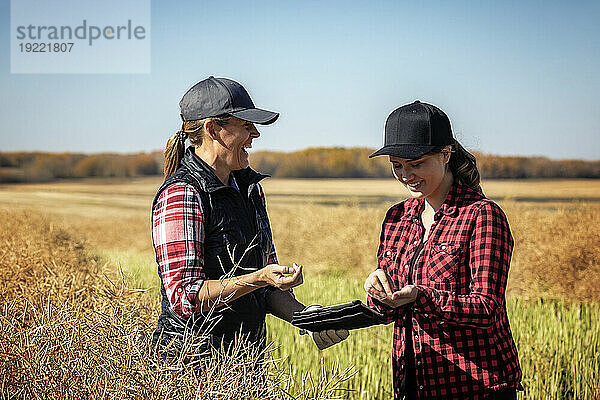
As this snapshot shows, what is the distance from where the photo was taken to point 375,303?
260 cm

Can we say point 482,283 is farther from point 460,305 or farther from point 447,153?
point 447,153

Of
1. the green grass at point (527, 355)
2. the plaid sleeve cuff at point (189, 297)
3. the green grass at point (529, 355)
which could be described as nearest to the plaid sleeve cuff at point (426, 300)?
the plaid sleeve cuff at point (189, 297)

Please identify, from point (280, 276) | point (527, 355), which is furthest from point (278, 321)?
point (280, 276)

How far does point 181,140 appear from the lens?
279 centimetres

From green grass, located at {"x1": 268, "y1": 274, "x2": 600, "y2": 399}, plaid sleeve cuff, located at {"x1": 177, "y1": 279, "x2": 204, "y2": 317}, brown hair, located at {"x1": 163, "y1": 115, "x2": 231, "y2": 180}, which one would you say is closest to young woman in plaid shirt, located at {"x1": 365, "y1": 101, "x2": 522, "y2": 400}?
plaid sleeve cuff, located at {"x1": 177, "y1": 279, "x2": 204, "y2": 317}

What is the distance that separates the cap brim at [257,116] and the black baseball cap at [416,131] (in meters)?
0.40

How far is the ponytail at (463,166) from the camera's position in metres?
2.64

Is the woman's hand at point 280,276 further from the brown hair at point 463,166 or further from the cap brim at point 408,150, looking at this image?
the brown hair at point 463,166

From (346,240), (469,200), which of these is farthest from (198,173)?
(346,240)

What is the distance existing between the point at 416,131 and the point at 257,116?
0.58m

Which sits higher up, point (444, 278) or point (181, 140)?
point (181, 140)

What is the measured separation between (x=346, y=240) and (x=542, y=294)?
3.48 meters

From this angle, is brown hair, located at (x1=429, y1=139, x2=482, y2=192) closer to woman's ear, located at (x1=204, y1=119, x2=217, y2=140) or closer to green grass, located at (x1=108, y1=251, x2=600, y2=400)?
woman's ear, located at (x1=204, y1=119, x2=217, y2=140)

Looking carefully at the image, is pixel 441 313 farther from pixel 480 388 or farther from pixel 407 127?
pixel 407 127
